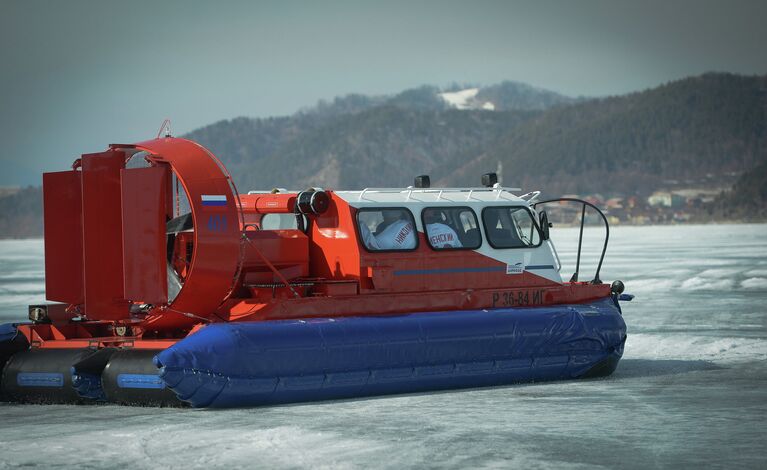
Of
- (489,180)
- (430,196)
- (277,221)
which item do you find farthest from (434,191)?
(277,221)

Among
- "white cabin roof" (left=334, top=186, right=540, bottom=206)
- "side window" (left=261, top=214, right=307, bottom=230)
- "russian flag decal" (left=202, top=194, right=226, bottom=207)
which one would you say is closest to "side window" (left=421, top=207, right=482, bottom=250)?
"white cabin roof" (left=334, top=186, right=540, bottom=206)

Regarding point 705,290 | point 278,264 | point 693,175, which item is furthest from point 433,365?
point 693,175

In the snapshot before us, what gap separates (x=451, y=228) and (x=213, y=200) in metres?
3.02

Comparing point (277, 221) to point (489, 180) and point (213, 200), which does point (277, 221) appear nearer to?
point (213, 200)

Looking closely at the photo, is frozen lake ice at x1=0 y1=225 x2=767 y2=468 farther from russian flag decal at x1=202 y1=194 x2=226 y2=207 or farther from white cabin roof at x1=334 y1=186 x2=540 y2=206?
white cabin roof at x1=334 y1=186 x2=540 y2=206

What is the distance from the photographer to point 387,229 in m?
12.7

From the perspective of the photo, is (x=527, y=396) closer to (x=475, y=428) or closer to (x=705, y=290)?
(x=475, y=428)

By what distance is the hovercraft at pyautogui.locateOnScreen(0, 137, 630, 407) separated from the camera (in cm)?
1097

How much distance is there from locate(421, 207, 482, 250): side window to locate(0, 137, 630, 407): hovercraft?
0.06 ft

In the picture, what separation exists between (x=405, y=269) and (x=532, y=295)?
168 cm

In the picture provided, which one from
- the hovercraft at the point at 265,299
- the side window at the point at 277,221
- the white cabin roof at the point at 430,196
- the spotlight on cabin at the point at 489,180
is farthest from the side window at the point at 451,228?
the side window at the point at 277,221

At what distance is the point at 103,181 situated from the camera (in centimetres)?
1155

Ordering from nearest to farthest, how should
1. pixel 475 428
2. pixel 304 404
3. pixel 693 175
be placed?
pixel 475 428 → pixel 304 404 → pixel 693 175

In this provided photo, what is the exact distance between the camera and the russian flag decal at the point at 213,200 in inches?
440
